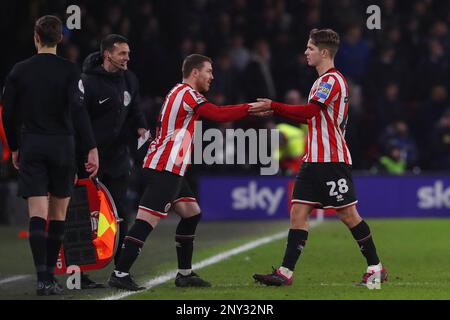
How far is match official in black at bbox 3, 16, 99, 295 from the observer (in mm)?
8383

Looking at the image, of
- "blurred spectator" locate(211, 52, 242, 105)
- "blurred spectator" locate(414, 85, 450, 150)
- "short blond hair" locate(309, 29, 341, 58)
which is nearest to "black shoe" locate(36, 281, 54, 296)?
"short blond hair" locate(309, 29, 341, 58)

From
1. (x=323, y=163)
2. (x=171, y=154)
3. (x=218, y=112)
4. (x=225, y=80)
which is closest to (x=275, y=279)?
(x=323, y=163)

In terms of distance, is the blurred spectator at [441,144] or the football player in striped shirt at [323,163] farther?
the blurred spectator at [441,144]

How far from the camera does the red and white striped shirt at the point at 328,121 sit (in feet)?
29.4

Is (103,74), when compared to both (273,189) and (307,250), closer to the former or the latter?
(307,250)

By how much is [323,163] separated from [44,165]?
2.11 meters

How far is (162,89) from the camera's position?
59.4 feet

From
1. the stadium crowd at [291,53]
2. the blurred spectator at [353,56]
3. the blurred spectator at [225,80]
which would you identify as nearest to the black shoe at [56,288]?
the stadium crowd at [291,53]

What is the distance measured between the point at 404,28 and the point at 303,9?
1.87 m

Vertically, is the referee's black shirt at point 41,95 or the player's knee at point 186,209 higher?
the referee's black shirt at point 41,95

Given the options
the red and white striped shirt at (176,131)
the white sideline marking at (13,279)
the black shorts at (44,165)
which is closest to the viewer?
the black shorts at (44,165)

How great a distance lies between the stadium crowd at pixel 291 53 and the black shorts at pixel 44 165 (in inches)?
359

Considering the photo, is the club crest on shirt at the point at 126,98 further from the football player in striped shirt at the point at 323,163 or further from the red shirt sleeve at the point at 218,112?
the football player in striped shirt at the point at 323,163

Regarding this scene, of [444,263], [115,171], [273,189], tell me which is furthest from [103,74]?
→ [273,189]
